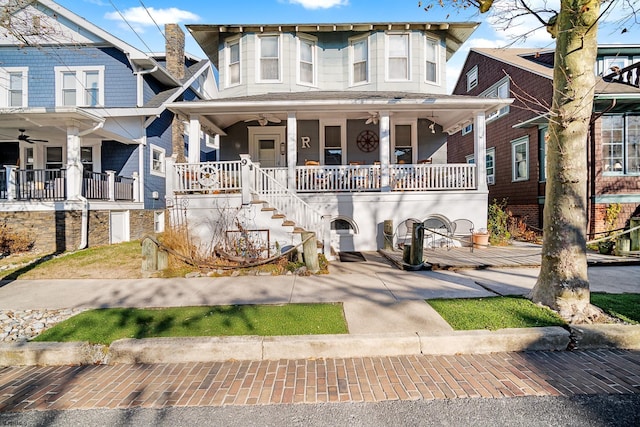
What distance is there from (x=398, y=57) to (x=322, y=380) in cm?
1201

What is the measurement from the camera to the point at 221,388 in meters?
2.90

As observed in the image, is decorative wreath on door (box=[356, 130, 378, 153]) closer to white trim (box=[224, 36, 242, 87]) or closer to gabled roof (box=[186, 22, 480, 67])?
gabled roof (box=[186, 22, 480, 67])

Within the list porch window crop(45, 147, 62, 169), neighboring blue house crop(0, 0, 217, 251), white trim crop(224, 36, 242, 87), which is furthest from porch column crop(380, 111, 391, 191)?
porch window crop(45, 147, 62, 169)

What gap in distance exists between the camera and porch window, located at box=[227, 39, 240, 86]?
1205cm

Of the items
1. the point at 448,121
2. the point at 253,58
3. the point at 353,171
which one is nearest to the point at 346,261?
the point at 353,171

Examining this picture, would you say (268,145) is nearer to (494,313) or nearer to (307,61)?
(307,61)

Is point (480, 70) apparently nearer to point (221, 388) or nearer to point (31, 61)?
point (221, 388)

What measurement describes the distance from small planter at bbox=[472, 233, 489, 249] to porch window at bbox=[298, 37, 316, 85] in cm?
826

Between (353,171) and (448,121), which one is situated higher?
(448,121)

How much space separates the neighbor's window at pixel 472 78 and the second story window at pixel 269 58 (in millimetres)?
12285

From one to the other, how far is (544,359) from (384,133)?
7.58 metres

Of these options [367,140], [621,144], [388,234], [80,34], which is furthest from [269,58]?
[621,144]

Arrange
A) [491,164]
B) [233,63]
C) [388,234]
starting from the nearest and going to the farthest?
[388,234]
[233,63]
[491,164]

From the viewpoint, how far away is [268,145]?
12289 mm
